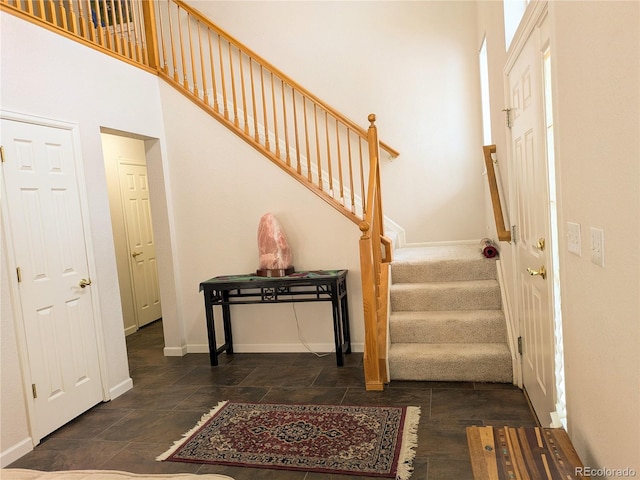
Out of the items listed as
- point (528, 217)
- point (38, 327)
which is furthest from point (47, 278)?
point (528, 217)

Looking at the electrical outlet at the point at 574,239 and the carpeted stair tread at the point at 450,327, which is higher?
the electrical outlet at the point at 574,239

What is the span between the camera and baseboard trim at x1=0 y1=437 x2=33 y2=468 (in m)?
2.83

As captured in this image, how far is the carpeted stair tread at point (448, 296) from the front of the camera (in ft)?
12.9

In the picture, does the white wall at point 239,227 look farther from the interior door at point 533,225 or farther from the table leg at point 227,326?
the interior door at point 533,225

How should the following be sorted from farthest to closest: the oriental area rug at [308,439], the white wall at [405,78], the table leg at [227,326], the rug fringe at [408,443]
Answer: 1. the white wall at [405,78]
2. the table leg at [227,326]
3. the oriental area rug at [308,439]
4. the rug fringe at [408,443]

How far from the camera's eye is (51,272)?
10.9ft

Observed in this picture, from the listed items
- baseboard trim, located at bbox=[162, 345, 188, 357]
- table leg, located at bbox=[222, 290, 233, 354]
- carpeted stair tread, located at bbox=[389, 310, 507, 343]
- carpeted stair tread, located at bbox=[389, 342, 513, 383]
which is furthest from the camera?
baseboard trim, located at bbox=[162, 345, 188, 357]

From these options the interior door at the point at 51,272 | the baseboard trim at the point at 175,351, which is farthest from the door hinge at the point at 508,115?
the baseboard trim at the point at 175,351

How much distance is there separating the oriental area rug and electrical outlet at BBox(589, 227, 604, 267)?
153 centimetres

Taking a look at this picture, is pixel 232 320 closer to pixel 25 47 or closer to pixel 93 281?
pixel 93 281

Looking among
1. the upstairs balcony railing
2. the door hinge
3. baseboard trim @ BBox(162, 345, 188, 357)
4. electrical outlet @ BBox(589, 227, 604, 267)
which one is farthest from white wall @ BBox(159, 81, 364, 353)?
electrical outlet @ BBox(589, 227, 604, 267)

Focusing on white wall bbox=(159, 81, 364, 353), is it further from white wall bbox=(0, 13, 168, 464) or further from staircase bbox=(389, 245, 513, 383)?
staircase bbox=(389, 245, 513, 383)

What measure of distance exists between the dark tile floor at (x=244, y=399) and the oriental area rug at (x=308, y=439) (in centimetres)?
6

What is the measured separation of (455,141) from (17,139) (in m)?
4.06
